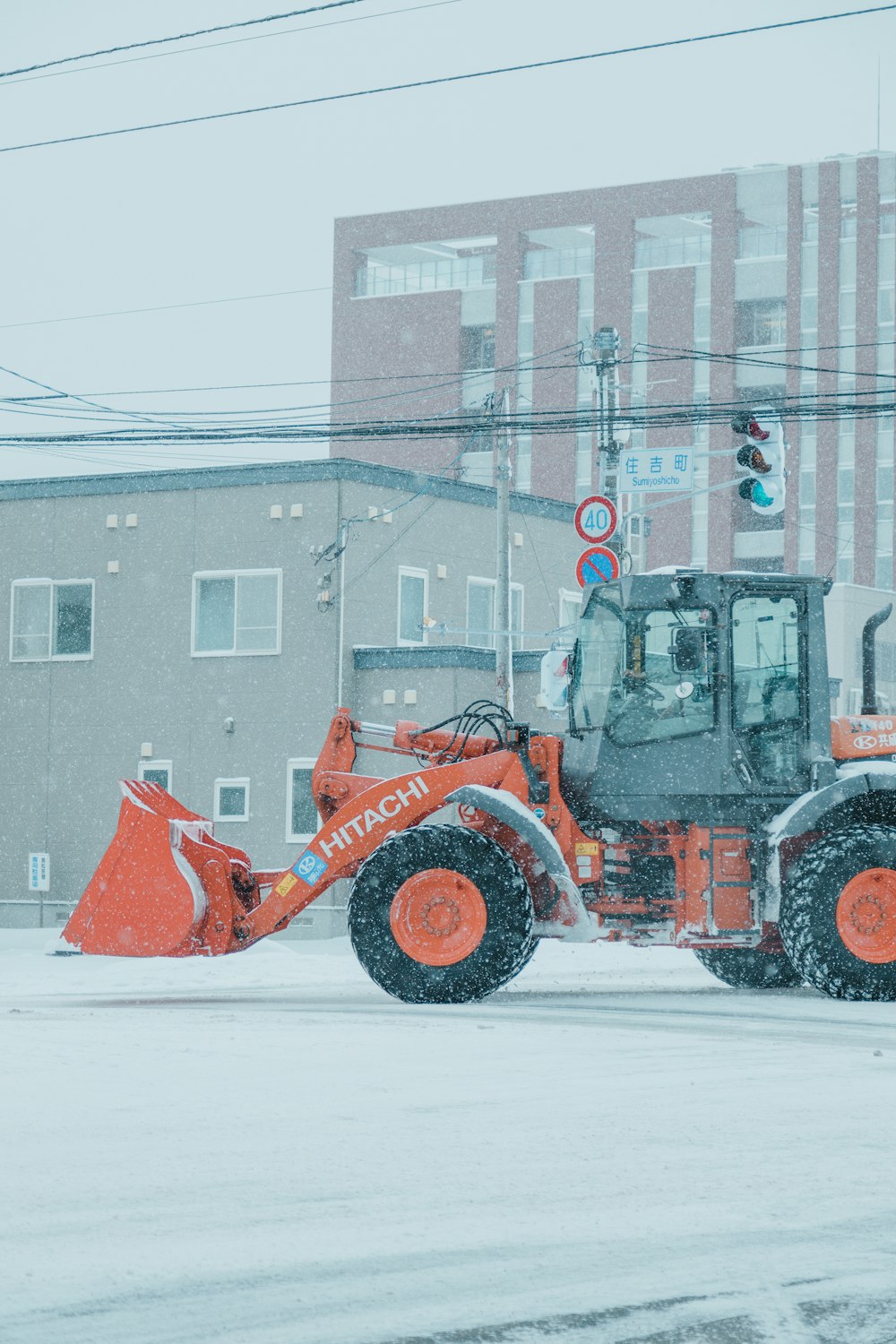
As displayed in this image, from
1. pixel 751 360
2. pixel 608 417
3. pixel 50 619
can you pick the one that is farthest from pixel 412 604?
pixel 751 360

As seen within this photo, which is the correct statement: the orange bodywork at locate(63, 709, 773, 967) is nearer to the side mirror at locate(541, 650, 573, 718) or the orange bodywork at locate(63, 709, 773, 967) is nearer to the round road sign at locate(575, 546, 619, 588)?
Answer: the side mirror at locate(541, 650, 573, 718)

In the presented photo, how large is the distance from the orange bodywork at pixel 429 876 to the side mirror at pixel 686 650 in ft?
3.89

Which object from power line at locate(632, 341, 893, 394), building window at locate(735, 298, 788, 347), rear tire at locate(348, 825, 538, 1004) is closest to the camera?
rear tire at locate(348, 825, 538, 1004)

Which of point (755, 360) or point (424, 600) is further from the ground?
point (755, 360)

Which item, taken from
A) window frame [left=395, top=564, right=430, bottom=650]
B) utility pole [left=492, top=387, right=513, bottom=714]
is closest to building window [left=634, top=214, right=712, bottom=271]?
window frame [left=395, top=564, right=430, bottom=650]

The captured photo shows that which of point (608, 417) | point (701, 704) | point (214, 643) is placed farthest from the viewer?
point (214, 643)

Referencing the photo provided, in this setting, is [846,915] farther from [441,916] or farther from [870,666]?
[441,916]

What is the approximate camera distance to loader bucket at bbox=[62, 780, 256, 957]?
13633mm

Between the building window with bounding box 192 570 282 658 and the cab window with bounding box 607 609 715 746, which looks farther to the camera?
the building window with bounding box 192 570 282 658

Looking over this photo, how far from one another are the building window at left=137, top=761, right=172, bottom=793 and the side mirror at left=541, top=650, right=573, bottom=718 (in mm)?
13680

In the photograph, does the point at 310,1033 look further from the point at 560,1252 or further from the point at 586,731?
the point at 560,1252

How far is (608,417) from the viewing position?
76.5ft

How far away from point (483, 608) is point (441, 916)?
18.4 metres

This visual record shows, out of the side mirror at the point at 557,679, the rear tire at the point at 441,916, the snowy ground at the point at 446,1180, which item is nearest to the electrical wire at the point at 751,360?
the side mirror at the point at 557,679
